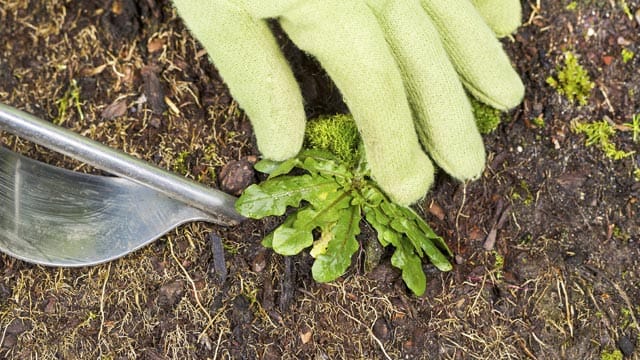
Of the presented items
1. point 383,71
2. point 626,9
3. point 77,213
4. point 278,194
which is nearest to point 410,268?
point 278,194

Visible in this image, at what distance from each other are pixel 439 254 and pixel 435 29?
1.87 ft

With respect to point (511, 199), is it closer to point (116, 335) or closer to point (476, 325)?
point (476, 325)

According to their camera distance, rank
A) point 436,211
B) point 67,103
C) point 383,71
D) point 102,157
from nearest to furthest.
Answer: point 383,71, point 102,157, point 436,211, point 67,103

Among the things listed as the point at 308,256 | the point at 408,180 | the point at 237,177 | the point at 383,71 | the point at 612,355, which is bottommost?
the point at 612,355

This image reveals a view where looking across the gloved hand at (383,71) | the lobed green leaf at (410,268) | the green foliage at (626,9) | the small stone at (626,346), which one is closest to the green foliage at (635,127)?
the green foliage at (626,9)

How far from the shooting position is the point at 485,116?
1.90m

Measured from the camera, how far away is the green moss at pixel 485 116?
6.19ft

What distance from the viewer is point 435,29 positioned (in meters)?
1.71

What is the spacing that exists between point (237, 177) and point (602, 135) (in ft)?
3.37

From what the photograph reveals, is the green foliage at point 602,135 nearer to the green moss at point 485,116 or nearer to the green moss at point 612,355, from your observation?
the green moss at point 485,116

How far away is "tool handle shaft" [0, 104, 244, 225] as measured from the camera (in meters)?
1.70

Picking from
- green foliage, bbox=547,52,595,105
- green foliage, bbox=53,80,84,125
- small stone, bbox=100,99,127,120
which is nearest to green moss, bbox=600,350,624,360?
green foliage, bbox=547,52,595,105

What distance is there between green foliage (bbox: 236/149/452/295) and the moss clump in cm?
3

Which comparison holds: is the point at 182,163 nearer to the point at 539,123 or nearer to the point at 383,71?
the point at 383,71
